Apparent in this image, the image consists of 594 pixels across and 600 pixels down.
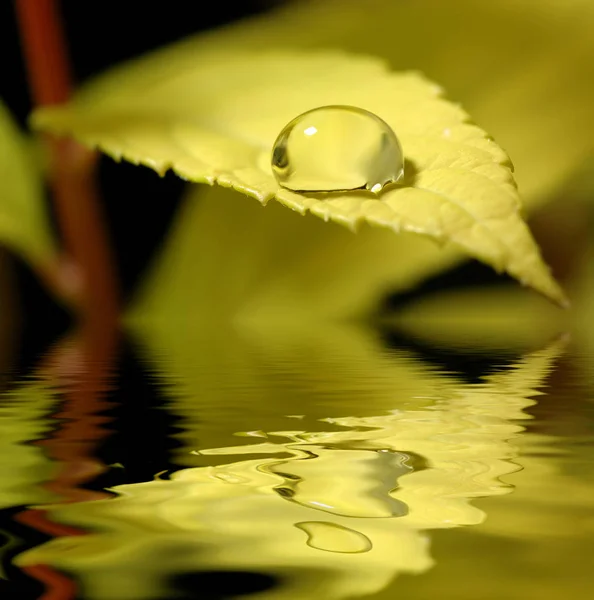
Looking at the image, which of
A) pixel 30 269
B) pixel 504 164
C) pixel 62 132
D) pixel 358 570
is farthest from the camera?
pixel 30 269

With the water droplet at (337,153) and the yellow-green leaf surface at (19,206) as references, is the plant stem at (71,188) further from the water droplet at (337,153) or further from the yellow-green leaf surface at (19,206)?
the water droplet at (337,153)

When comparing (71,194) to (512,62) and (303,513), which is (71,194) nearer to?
(512,62)

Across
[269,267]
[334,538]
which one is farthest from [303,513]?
[269,267]

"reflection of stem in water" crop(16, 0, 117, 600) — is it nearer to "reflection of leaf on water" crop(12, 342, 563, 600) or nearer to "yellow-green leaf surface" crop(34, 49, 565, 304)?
"yellow-green leaf surface" crop(34, 49, 565, 304)

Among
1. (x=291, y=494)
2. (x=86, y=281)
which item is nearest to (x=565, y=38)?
(x=86, y=281)

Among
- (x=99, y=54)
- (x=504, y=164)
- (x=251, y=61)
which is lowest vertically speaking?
(x=504, y=164)

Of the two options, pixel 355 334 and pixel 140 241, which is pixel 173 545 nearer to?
pixel 355 334

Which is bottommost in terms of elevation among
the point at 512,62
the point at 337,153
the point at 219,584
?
the point at 219,584

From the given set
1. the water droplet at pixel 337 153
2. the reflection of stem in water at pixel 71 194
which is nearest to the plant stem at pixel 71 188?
the reflection of stem in water at pixel 71 194
